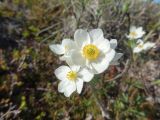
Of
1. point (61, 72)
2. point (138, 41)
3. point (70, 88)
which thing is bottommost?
point (70, 88)

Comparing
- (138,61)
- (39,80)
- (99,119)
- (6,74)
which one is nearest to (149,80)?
(138,61)

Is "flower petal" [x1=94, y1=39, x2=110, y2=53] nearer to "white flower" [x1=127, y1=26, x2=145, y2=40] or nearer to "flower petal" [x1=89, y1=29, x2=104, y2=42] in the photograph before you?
"flower petal" [x1=89, y1=29, x2=104, y2=42]

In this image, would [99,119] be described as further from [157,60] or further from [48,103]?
[157,60]

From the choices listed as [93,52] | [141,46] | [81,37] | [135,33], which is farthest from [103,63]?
[135,33]

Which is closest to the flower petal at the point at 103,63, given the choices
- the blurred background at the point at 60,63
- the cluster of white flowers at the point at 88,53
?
the cluster of white flowers at the point at 88,53

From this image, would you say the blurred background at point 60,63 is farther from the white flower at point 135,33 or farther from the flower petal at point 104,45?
the flower petal at point 104,45

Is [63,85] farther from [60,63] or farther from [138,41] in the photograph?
[138,41]
